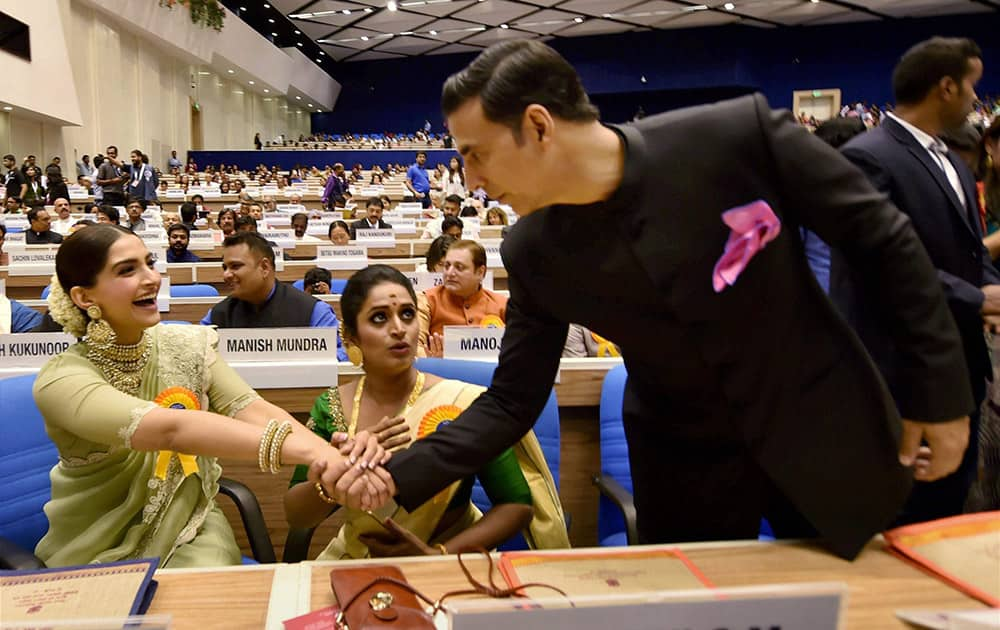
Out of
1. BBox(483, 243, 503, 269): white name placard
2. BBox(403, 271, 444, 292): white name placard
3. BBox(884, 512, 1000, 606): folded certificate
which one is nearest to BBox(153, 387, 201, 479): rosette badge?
BBox(884, 512, 1000, 606): folded certificate

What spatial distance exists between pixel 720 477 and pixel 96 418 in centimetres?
112

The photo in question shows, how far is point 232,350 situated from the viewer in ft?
7.44

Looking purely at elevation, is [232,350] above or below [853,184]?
below

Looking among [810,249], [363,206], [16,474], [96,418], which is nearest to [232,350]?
[16,474]

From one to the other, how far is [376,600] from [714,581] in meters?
0.41

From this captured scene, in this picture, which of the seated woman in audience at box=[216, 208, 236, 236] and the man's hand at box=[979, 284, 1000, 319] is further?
the seated woman in audience at box=[216, 208, 236, 236]

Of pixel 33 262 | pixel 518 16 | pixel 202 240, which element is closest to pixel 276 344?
pixel 33 262

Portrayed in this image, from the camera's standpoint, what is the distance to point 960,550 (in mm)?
975

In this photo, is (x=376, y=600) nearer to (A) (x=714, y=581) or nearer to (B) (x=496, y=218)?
(A) (x=714, y=581)

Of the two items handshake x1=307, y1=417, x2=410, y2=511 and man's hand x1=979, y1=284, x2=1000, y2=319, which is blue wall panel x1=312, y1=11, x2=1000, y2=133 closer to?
man's hand x1=979, y1=284, x2=1000, y2=319

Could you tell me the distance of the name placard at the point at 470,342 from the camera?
2.38 m

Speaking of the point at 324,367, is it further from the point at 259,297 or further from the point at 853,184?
the point at 853,184

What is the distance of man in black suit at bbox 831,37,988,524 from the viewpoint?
5.42 ft

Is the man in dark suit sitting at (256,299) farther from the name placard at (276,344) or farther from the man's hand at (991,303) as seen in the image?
the man's hand at (991,303)
